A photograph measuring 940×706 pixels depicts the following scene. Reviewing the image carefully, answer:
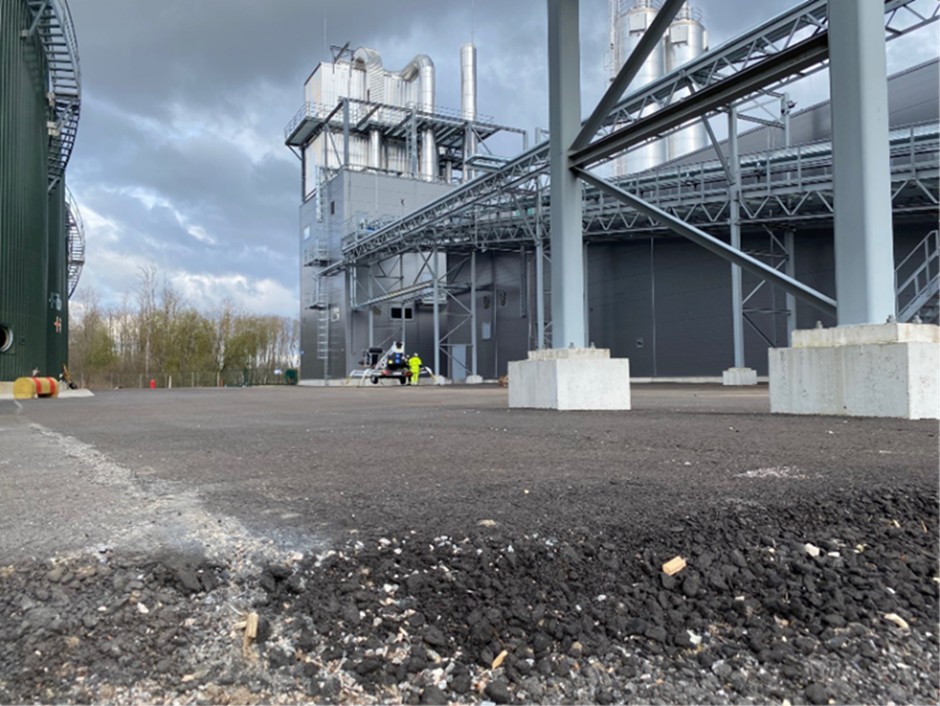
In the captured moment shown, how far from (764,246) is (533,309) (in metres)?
11.7

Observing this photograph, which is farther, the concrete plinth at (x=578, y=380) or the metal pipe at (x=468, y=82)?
the metal pipe at (x=468, y=82)

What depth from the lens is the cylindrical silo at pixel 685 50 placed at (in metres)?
30.4

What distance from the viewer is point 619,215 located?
85.9 ft

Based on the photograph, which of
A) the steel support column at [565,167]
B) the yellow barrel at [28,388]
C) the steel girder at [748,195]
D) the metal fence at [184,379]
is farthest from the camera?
the metal fence at [184,379]

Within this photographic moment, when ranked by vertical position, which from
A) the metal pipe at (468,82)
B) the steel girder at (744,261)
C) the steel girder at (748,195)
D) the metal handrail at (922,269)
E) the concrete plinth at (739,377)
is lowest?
the concrete plinth at (739,377)

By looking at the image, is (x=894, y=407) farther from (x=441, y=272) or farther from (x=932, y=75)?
(x=441, y=272)

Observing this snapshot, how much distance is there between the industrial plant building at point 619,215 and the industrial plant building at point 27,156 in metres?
15.1

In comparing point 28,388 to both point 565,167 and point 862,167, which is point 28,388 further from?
point 862,167

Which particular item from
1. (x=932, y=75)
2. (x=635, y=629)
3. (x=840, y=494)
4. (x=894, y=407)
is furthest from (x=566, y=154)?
(x=932, y=75)

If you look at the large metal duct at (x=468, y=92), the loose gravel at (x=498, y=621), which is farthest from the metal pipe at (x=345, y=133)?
the loose gravel at (x=498, y=621)

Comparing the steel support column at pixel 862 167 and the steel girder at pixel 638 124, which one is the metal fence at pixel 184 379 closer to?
the steel girder at pixel 638 124

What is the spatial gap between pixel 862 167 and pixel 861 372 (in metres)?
Result: 1.80

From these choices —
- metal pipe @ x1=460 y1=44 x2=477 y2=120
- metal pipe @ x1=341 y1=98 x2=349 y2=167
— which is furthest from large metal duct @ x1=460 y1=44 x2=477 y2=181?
metal pipe @ x1=341 y1=98 x2=349 y2=167

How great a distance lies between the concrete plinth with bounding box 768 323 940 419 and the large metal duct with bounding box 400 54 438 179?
39369 mm
